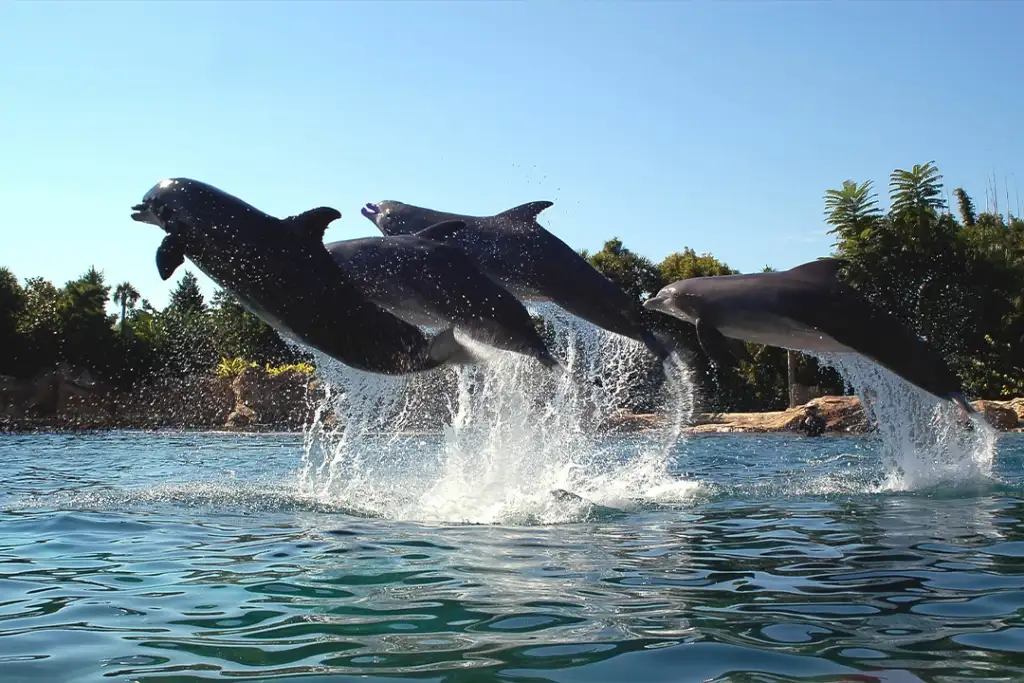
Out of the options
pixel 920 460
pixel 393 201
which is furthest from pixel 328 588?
pixel 920 460

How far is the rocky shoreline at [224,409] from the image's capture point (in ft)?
89.8

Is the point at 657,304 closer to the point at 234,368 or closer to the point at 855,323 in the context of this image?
the point at 855,323

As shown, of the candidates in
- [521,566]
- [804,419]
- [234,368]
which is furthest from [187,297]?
[521,566]

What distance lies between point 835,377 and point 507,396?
2745 centimetres

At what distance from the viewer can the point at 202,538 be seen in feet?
24.7

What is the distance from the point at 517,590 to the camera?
5.62 metres

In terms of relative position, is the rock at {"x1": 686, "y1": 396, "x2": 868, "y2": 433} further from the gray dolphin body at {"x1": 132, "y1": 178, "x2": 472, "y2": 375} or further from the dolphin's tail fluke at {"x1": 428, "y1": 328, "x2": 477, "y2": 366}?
the gray dolphin body at {"x1": 132, "y1": 178, "x2": 472, "y2": 375}

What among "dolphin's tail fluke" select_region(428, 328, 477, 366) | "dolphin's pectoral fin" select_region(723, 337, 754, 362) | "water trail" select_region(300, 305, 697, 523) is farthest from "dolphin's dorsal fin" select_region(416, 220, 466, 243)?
"dolphin's pectoral fin" select_region(723, 337, 754, 362)

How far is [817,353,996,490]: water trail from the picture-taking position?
11.8 metres

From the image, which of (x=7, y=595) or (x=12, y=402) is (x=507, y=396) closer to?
(x=7, y=595)

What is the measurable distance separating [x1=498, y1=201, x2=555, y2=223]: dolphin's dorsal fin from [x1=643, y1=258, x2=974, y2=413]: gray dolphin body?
139 cm

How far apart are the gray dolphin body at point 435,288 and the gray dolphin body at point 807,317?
1.72 meters

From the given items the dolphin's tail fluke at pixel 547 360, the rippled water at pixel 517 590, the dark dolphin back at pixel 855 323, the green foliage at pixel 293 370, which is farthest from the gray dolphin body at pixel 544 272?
the green foliage at pixel 293 370

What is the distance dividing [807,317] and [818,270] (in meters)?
0.55
